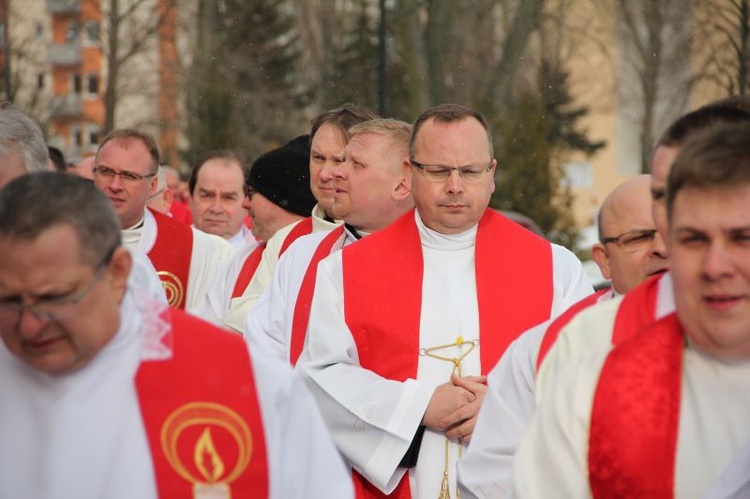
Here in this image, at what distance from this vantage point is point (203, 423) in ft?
11.9

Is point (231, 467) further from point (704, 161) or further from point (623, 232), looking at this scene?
point (623, 232)

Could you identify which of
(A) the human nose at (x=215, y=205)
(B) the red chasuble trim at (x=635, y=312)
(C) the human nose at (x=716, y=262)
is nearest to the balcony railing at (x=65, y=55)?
(A) the human nose at (x=215, y=205)

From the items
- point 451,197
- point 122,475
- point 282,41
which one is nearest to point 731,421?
point 122,475

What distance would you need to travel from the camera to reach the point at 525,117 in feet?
79.7

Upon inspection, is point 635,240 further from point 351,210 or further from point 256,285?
point 256,285

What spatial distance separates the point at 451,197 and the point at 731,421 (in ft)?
8.83

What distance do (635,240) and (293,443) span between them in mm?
1951

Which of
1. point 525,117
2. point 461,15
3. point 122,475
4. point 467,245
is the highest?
point 461,15

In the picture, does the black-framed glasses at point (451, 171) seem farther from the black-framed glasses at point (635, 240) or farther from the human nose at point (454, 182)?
the black-framed glasses at point (635, 240)

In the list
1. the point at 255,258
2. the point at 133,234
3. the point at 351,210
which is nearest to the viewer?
the point at 351,210

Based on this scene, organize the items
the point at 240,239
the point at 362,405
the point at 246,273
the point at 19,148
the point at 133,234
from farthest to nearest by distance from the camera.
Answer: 1. the point at 240,239
2. the point at 133,234
3. the point at 246,273
4. the point at 362,405
5. the point at 19,148

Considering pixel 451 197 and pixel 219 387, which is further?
pixel 451 197

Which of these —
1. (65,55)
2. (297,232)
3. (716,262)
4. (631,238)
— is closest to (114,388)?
(716,262)

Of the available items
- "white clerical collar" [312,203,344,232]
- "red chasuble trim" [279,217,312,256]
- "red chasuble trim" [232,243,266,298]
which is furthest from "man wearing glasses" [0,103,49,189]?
"red chasuble trim" [232,243,266,298]
